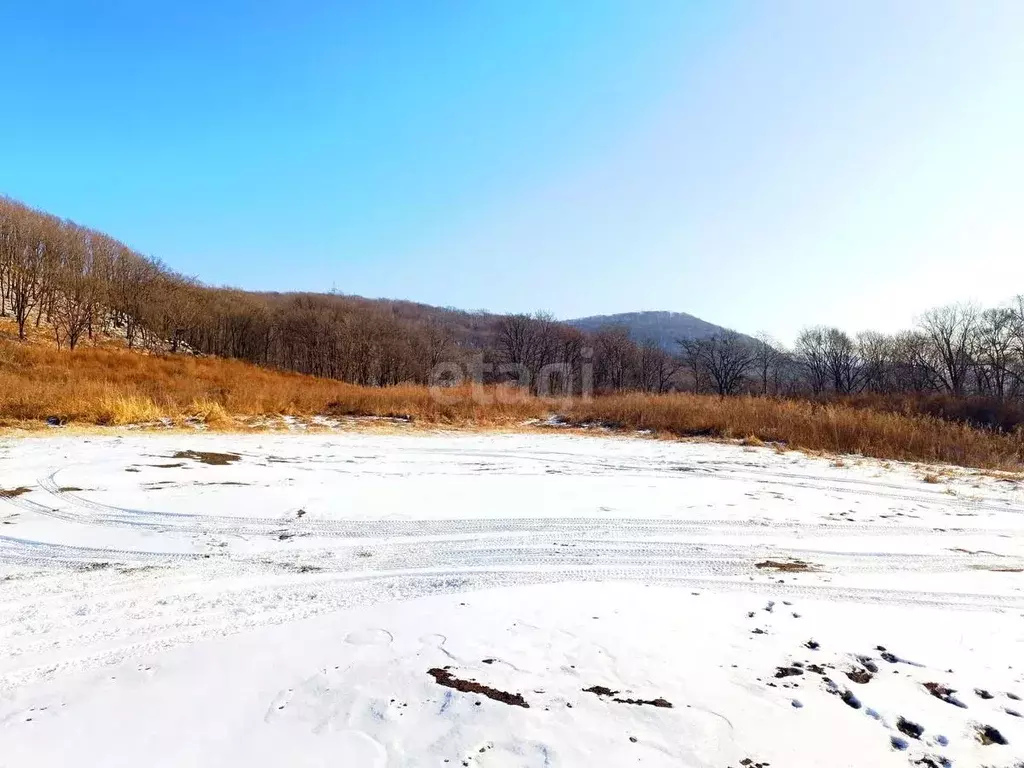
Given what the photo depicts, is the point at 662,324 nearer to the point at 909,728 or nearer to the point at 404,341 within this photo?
the point at 404,341

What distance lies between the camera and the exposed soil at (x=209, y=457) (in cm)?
861

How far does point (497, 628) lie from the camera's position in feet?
11.2

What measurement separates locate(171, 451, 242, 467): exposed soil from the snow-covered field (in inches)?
57.3

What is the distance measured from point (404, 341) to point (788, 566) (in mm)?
60034

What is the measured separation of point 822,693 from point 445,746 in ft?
6.60

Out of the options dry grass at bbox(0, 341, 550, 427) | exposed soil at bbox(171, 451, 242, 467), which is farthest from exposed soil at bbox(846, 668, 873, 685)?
dry grass at bbox(0, 341, 550, 427)

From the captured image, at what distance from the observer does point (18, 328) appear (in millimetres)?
31047

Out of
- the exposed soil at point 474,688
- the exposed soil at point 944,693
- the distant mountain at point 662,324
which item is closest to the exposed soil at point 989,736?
the exposed soil at point 944,693

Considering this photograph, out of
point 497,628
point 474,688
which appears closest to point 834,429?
point 497,628

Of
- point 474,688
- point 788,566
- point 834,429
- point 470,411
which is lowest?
point 474,688

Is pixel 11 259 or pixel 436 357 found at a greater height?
pixel 11 259

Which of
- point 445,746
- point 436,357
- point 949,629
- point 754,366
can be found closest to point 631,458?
point 949,629

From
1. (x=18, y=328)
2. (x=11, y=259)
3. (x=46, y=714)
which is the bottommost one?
(x=46, y=714)

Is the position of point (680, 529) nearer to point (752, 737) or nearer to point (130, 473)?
point (752, 737)
